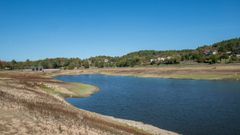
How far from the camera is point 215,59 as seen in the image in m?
156

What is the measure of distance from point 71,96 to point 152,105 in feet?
56.6

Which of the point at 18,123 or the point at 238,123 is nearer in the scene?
the point at 18,123

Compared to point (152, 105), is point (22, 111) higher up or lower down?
higher up

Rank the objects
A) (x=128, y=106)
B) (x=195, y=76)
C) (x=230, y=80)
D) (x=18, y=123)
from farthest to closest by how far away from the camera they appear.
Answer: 1. (x=195, y=76)
2. (x=230, y=80)
3. (x=128, y=106)
4. (x=18, y=123)

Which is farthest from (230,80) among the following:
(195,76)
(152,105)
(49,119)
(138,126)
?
(49,119)

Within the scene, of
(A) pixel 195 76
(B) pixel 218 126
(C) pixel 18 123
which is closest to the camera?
(C) pixel 18 123

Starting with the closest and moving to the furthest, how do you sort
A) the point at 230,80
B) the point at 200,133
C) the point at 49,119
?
1. the point at 49,119
2. the point at 200,133
3. the point at 230,80

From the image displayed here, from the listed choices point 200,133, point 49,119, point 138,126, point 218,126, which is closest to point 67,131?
point 49,119

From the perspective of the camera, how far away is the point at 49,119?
2053 cm

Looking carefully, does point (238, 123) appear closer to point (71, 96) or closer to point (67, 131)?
point (67, 131)

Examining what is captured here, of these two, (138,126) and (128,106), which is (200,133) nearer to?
(138,126)

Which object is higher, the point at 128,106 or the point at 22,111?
the point at 22,111

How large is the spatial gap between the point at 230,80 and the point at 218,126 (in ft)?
198

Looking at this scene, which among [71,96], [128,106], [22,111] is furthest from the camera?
[71,96]
